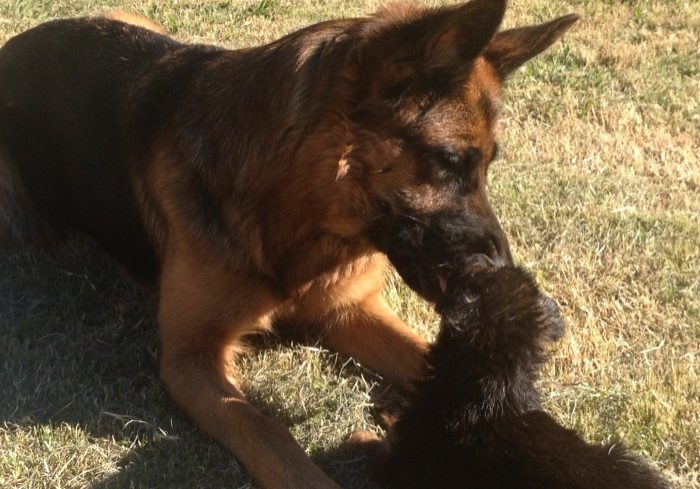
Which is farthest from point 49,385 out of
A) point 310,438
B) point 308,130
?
point 308,130

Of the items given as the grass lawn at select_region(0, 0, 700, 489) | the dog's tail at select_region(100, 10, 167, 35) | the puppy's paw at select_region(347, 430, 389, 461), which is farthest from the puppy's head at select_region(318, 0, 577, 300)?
the dog's tail at select_region(100, 10, 167, 35)

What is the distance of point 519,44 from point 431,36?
2.51ft

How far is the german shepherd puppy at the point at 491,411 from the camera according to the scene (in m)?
2.92

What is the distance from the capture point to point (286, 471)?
3.30 m

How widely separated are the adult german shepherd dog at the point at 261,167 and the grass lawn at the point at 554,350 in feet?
0.64

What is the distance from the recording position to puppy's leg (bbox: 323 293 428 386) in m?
4.19

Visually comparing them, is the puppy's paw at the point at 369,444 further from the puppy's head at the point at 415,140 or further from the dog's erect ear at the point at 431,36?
the dog's erect ear at the point at 431,36

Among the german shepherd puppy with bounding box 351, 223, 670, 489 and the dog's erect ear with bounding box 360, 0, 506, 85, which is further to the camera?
the dog's erect ear with bounding box 360, 0, 506, 85

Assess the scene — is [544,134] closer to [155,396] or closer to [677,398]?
[677,398]

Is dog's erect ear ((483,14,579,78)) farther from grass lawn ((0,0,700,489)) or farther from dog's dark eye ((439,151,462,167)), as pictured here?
grass lawn ((0,0,700,489))

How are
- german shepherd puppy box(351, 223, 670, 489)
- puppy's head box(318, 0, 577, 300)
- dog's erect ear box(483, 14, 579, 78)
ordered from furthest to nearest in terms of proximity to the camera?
dog's erect ear box(483, 14, 579, 78) → puppy's head box(318, 0, 577, 300) → german shepherd puppy box(351, 223, 670, 489)

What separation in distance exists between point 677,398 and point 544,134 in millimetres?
3118

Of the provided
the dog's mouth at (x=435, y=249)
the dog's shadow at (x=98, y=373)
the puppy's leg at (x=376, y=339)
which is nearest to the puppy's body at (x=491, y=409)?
the dog's mouth at (x=435, y=249)

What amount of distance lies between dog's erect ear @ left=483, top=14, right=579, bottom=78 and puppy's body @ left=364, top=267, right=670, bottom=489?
1.02m
